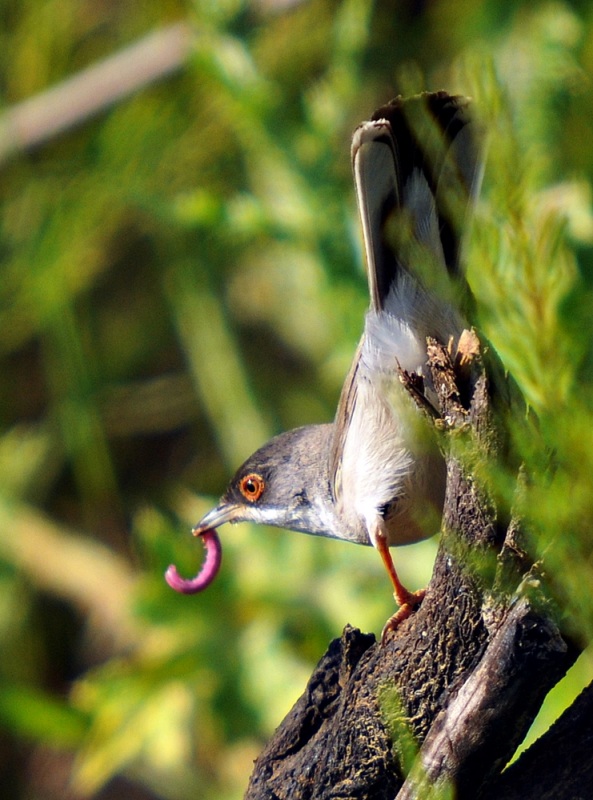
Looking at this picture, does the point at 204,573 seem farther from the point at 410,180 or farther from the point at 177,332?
the point at 177,332

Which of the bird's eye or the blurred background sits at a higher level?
the blurred background

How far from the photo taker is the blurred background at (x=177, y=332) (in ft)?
14.3

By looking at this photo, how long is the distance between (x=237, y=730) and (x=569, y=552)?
154 inches

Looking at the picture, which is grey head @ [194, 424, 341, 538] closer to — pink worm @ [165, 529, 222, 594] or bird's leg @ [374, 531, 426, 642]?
pink worm @ [165, 529, 222, 594]

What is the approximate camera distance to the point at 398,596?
240 cm

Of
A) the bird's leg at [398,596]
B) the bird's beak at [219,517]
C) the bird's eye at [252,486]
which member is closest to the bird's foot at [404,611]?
the bird's leg at [398,596]

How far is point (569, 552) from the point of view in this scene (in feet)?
3.99

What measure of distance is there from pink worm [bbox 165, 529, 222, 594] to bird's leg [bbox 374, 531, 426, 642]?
0.55 meters

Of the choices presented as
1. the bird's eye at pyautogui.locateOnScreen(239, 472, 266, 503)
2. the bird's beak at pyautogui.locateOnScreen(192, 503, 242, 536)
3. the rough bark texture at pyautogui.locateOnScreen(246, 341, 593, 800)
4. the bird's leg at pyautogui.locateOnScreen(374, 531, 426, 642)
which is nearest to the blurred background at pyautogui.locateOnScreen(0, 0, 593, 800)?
the bird's beak at pyautogui.locateOnScreen(192, 503, 242, 536)

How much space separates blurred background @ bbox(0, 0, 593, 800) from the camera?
4355 millimetres

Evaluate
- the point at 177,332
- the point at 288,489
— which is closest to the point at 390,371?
the point at 288,489

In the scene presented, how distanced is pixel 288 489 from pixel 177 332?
347cm

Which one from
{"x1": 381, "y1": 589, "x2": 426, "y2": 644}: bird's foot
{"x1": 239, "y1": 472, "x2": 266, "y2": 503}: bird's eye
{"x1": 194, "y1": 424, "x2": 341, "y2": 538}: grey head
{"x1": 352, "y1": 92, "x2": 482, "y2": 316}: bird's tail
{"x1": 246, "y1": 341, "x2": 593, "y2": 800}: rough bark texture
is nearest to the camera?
{"x1": 246, "y1": 341, "x2": 593, "y2": 800}: rough bark texture

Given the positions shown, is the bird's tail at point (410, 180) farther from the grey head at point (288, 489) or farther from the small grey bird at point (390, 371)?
the grey head at point (288, 489)
